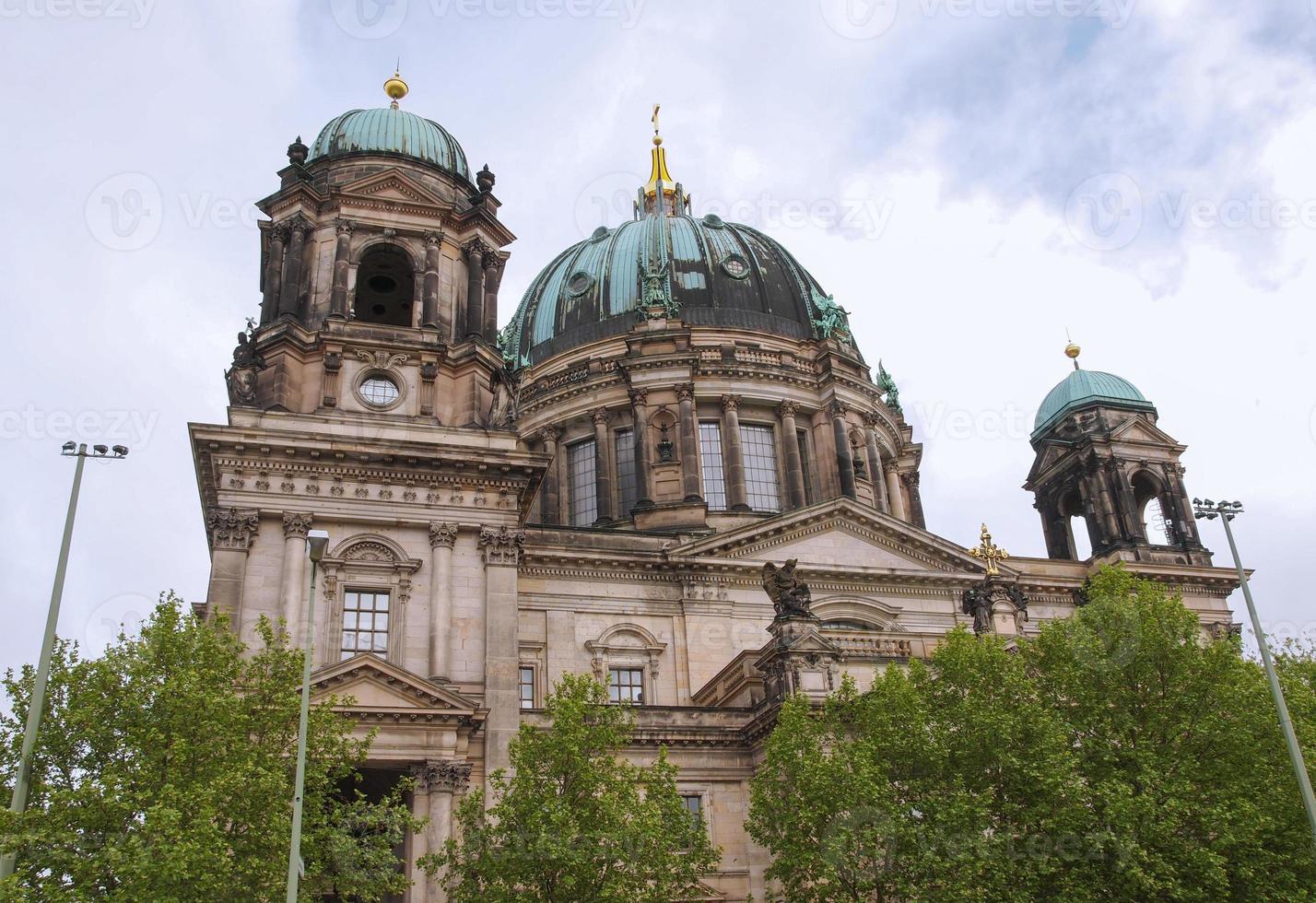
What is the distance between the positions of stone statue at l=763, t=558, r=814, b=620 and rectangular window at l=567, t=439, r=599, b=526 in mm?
16014

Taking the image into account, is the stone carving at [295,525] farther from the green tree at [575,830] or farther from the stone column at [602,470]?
the stone column at [602,470]

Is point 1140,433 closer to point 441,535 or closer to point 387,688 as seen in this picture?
point 441,535

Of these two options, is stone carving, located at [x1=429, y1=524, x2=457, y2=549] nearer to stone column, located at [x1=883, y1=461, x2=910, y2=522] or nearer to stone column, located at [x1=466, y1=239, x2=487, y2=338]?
stone column, located at [x1=466, y1=239, x2=487, y2=338]

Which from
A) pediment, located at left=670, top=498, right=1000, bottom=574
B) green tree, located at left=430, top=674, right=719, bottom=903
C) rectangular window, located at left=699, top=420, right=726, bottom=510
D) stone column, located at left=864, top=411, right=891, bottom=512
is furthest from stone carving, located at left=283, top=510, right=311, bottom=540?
stone column, located at left=864, top=411, right=891, bottom=512

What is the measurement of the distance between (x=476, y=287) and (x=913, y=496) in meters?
29.2

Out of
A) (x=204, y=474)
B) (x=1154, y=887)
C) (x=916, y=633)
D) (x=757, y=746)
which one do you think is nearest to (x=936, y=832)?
(x=1154, y=887)

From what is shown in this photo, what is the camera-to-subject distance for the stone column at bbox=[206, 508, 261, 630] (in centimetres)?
3142

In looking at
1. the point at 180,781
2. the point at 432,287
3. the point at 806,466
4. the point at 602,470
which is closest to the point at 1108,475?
the point at 806,466

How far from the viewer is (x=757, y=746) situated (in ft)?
118

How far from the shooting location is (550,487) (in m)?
53.8

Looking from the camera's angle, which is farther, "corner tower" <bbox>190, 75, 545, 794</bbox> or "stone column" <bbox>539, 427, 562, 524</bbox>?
"stone column" <bbox>539, 427, 562, 524</bbox>

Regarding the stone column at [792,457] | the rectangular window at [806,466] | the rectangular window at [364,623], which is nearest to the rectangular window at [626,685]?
the rectangular window at [364,623]

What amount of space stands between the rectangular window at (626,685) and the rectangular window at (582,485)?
1239cm

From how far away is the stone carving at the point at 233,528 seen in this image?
32.0 metres
